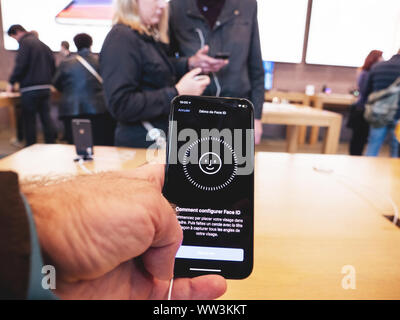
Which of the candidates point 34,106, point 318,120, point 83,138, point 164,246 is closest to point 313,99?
point 318,120

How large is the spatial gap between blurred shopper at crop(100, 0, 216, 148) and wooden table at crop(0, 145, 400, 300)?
0.28ft

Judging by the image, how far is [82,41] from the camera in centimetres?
29

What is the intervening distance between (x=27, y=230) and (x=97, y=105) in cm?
87

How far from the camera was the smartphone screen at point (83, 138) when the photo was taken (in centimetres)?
58

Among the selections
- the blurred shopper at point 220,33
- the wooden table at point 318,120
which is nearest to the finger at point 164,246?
the blurred shopper at point 220,33

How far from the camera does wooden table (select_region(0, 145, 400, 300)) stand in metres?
0.25

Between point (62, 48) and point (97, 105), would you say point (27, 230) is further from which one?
point (97, 105)

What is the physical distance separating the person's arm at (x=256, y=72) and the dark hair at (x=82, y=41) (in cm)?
56

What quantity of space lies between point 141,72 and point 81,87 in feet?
0.52

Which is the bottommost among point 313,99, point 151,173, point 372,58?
point 313,99

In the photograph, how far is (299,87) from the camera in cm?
302

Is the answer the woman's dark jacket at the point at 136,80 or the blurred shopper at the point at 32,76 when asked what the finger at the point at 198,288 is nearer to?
the blurred shopper at the point at 32,76

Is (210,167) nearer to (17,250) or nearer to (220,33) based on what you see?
(17,250)

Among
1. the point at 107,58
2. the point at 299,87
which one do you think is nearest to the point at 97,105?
the point at 107,58
